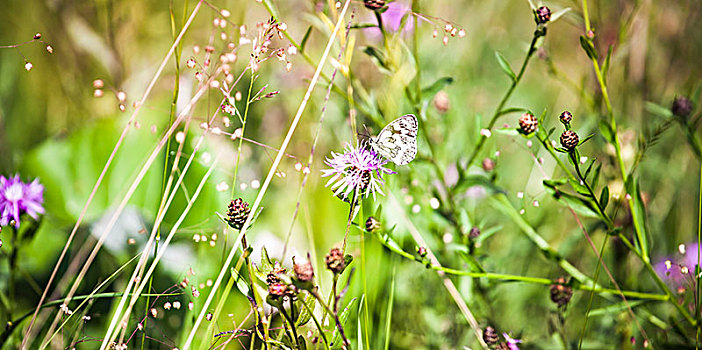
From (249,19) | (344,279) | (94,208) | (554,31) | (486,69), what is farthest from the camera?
(554,31)

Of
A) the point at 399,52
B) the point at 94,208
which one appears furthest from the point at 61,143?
the point at 399,52

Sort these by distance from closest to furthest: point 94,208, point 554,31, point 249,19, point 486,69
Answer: point 94,208 → point 249,19 → point 486,69 → point 554,31

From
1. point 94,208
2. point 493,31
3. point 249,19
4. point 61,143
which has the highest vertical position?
point 493,31

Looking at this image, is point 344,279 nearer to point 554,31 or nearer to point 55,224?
point 55,224

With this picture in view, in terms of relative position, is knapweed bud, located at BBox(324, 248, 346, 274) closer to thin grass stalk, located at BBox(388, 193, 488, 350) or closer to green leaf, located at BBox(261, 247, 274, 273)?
green leaf, located at BBox(261, 247, 274, 273)

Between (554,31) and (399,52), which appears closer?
(399,52)

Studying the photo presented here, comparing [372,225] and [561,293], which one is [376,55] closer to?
[372,225]

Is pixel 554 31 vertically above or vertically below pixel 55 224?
above

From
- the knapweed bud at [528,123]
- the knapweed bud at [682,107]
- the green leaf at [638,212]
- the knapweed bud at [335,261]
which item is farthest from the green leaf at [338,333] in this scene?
the knapweed bud at [682,107]
